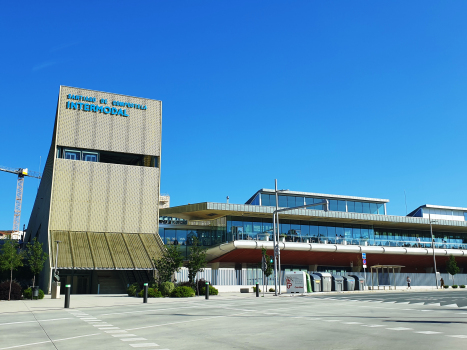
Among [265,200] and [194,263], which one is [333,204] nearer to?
[265,200]

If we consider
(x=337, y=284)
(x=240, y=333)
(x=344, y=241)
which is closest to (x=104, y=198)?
(x=337, y=284)

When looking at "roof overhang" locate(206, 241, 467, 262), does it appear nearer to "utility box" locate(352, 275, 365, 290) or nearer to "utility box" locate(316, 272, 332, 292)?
"utility box" locate(316, 272, 332, 292)

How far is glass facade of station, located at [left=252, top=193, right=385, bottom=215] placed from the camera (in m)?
58.6

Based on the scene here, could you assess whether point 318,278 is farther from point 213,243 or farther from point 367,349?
point 367,349

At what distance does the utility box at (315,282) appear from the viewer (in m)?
40.8

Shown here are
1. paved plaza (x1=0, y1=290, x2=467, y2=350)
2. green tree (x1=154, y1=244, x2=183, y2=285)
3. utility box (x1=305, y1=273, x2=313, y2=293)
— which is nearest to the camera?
paved plaza (x1=0, y1=290, x2=467, y2=350)

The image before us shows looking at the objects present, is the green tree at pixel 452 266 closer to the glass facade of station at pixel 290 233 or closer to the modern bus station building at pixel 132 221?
the modern bus station building at pixel 132 221

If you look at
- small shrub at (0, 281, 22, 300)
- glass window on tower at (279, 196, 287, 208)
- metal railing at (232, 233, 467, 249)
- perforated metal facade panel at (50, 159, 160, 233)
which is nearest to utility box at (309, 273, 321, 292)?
metal railing at (232, 233, 467, 249)

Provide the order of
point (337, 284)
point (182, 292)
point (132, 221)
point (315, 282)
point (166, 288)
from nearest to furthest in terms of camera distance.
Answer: point (182, 292)
point (166, 288)
point (315, 282)
point (337, 284)
point (132, 221)

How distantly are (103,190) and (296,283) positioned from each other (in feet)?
67.8

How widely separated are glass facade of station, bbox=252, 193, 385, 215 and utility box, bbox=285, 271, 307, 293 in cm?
1877

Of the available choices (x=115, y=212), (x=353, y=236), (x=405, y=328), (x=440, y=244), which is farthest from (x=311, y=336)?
(x=440, y=244)

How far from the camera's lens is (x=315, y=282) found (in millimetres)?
41000

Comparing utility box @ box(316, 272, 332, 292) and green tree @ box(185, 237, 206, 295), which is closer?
green tree @ box(185, 237, 206, 295)
